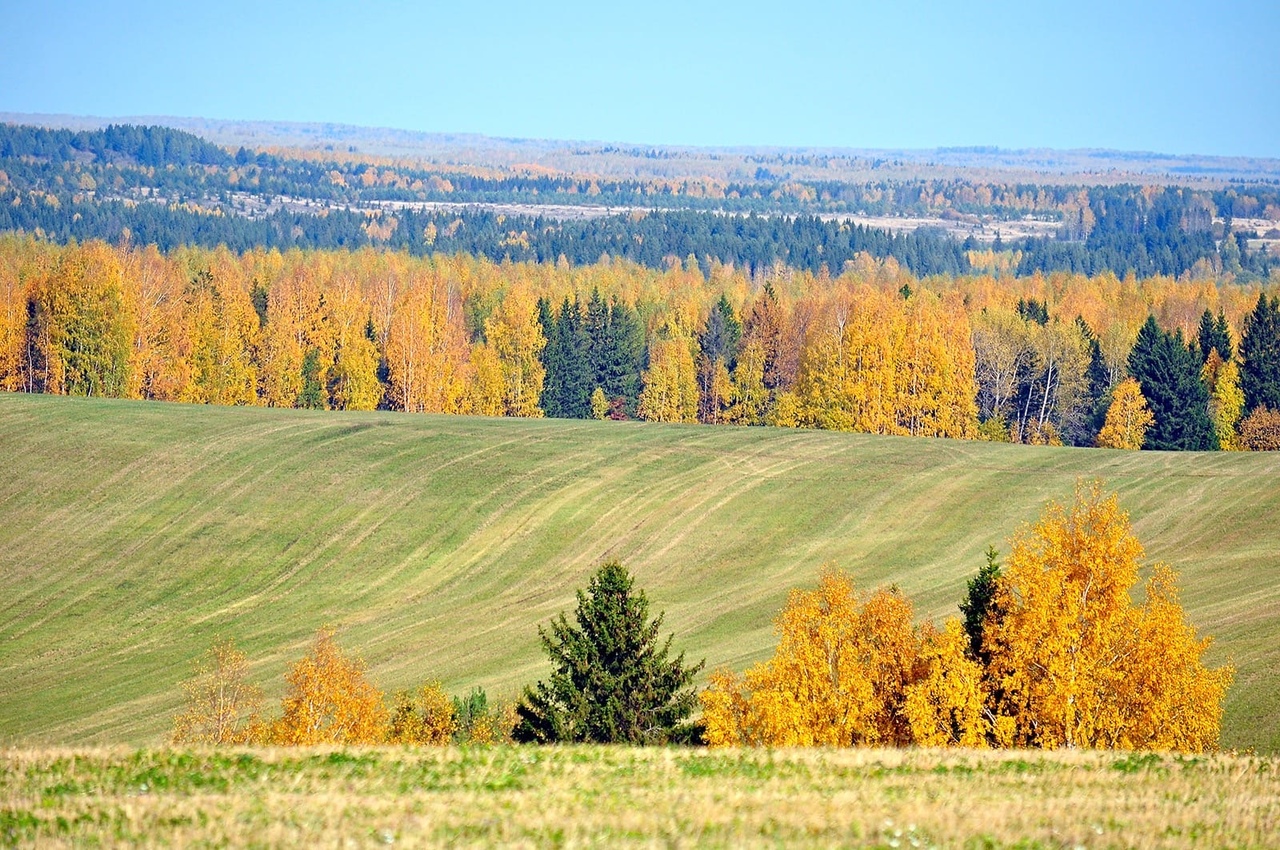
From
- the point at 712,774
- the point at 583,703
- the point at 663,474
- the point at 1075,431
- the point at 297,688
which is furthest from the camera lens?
the point at 1075,431

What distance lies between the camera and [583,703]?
3281cm

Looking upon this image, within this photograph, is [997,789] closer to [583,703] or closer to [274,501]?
[583,703]

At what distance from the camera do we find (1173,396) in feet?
325

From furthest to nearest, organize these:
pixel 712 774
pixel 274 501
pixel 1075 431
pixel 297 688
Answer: pixel 1075 431 < pixel 274 501 < pixel 297 688 < pixel 712 774

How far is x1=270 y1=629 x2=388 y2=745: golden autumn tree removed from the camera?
123 ft

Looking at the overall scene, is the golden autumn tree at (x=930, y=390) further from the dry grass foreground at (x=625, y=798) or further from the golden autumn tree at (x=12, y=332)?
the dry grass foreground at (x=625, y=798)

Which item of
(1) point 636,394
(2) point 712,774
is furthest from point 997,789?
(1) point 636,394

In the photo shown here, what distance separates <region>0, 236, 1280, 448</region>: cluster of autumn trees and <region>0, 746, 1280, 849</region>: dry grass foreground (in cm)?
7810

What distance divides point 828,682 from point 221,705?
1575 cm

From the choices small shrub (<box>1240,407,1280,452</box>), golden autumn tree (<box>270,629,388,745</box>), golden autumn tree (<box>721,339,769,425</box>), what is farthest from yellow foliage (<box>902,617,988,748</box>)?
golden autumn tree (<box>721,339,769,425</box>)

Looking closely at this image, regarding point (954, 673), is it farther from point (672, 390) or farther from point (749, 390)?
point (672, 390)

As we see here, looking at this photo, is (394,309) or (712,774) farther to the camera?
(394,309)

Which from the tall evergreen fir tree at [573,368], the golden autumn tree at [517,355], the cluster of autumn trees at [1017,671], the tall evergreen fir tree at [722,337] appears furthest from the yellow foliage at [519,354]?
the cluster of autumn trees at [1017,671]

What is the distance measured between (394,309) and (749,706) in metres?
99.5
